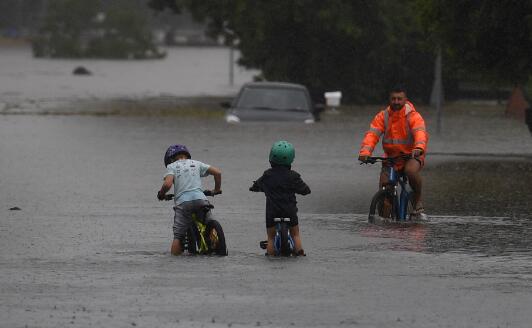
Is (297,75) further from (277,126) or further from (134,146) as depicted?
(134,146)

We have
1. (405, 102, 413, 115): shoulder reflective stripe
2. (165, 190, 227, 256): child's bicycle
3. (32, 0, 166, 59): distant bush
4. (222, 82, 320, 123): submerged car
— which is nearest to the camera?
(165, 190, 227, 256): child's bicycle

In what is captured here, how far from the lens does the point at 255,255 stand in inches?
529

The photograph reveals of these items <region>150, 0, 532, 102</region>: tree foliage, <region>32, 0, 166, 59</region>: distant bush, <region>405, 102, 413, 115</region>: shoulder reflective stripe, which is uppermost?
<region>32, 0, 166, 59</region>: distant bush

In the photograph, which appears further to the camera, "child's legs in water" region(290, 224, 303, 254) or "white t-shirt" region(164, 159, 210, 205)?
"white t-shirt" region(164, 159, 210, 205)

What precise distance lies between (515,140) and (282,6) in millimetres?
16800

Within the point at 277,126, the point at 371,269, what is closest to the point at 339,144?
the point at 277,126

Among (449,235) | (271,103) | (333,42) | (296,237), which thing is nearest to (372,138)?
(449,235)

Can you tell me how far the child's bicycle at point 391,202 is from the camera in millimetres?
16000

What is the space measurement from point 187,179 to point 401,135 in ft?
11.2

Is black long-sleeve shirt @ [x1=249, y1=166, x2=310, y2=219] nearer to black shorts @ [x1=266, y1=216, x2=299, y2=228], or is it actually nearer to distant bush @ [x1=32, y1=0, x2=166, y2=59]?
black shorts @ [x1=266, y1=216, x2=299, y2=228]

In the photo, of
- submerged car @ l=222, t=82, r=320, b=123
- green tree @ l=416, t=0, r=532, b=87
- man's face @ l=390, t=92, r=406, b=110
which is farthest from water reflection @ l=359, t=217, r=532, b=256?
submerged car @ l=222, t=82, r=320, b=123

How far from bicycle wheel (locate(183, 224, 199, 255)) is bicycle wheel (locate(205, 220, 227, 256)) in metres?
0.10

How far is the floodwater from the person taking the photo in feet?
33.6

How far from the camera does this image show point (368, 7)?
48875mm
